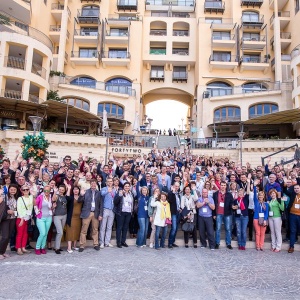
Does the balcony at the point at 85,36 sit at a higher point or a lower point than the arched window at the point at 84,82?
higher

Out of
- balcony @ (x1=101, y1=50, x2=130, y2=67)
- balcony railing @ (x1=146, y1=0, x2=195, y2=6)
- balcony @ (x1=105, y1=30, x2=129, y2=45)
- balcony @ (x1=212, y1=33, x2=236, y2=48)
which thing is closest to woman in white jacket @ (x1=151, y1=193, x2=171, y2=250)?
balcony @ (x1=101, y1=50, x2=130, y2=67)

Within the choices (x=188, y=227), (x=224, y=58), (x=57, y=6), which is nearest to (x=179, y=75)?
(x=224, y=58)

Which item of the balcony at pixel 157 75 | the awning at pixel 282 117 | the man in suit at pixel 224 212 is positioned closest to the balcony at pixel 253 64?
the balcony at pixel 157 75

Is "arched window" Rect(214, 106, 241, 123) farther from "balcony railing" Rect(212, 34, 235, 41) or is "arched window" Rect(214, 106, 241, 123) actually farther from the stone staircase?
"balcony railing" Rect(212, 34, 235, 41)

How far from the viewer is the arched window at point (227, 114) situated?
2902 centimetres

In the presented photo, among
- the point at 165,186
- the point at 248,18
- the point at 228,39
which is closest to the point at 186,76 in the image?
the point at 228,39

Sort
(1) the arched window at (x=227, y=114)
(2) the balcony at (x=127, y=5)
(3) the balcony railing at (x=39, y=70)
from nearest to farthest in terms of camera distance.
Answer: (3) the balcony railing at (x=39, y=70) → (1) the arched window at (x=227, y=114) → (2) the balcony at (x=127, y=5)

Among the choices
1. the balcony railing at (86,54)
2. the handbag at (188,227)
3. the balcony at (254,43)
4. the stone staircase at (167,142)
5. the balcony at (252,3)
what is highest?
the balcony at (252,3)

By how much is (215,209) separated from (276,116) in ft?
58.8

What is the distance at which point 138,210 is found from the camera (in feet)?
24.7

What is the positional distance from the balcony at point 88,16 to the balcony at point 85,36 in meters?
1.18

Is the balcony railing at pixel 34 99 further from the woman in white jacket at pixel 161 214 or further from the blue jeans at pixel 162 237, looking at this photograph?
the blue jeans at pixel 162 237

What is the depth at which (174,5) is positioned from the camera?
38.3 meters

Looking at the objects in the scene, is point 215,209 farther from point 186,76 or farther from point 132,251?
point 186,76
